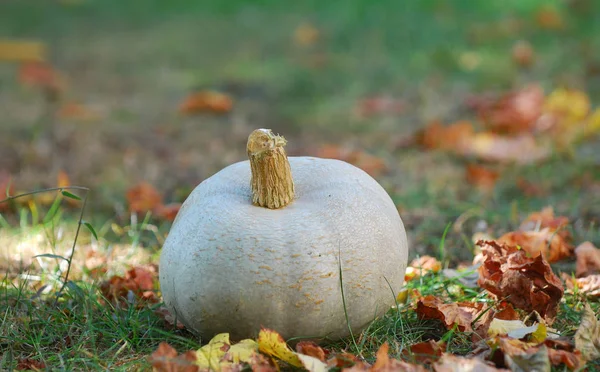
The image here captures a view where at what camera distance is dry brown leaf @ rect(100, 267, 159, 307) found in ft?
9.26

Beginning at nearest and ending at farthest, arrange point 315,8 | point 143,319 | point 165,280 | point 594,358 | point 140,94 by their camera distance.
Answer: point 594,358, point 165,280, point 143,319, point 140,94, point 315,8

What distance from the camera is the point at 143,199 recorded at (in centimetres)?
416

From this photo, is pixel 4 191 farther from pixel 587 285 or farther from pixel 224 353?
pixel 587 285

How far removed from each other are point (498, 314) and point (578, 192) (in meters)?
2.12

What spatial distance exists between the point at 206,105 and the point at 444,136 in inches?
88.1

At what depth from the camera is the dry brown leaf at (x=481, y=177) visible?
15.1 ft

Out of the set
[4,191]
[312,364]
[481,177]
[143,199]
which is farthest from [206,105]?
[312,364]

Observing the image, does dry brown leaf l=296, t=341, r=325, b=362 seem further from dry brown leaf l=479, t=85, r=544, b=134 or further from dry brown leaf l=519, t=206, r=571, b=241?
dry brown leaf l=479, t=85, r=544, b=134

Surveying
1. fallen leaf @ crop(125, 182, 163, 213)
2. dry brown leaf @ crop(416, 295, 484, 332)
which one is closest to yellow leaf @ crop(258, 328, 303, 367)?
dry brown leaf @ crop(416, 295, 484, 332)

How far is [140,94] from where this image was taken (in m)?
7.09

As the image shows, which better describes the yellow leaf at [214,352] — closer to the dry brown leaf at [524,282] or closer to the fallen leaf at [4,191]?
the dry brown leaf at [524,282]

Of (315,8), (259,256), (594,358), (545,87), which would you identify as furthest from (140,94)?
(594,358)

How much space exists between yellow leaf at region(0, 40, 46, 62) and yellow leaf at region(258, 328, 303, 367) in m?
6.56

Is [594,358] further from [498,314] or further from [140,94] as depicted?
[140,94]
